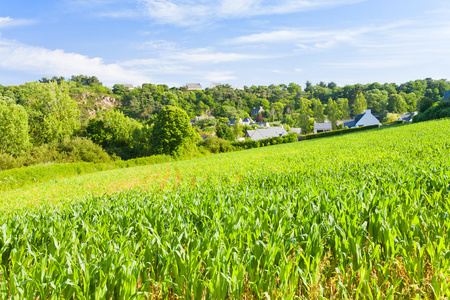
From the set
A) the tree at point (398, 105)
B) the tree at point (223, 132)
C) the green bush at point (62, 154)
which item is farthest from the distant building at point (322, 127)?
the green bush at point (62, 154)

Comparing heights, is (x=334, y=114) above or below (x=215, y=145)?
above

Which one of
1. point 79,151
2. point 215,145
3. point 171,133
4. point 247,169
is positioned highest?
point 171,133

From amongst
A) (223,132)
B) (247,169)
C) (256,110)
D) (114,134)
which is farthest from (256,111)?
(247,169)

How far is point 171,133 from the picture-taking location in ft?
169

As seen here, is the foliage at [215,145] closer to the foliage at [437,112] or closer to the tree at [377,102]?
the foliage at [437,112]

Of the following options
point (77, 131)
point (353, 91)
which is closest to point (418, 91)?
point (353, 91)

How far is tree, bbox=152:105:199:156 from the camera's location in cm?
5119

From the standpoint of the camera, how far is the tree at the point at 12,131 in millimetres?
37375

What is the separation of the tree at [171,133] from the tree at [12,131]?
70.3 ft

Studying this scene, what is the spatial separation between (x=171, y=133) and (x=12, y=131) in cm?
2525

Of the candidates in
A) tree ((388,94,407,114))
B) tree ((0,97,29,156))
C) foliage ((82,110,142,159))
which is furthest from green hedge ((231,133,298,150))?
tree ((388,94,407,114))

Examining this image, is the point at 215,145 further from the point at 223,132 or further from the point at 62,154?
the point at 62,154

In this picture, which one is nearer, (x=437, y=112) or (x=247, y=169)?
(x=247, y=169)

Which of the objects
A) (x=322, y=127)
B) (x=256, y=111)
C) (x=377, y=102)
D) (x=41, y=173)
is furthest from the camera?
(x=256, y=111)
